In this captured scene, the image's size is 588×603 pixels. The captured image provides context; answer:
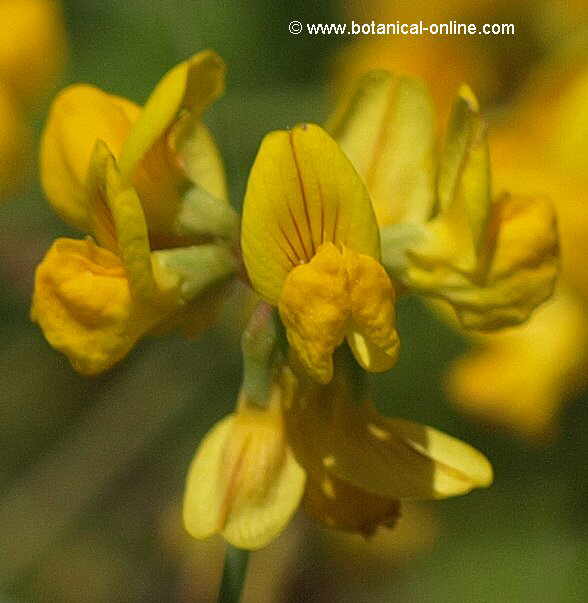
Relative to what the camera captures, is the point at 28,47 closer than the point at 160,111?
No

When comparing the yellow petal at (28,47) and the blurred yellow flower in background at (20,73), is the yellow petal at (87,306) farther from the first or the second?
the yellow petal at (28,47)

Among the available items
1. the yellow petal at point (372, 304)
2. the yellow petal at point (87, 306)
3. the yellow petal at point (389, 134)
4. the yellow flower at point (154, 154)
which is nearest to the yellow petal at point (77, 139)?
the yellow flower at point (154, 154)

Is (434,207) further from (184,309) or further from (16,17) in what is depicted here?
(16,17)

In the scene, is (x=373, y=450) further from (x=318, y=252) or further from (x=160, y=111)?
(x=160, y=111)

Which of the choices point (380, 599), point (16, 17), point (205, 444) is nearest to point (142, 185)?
point (205, 444)

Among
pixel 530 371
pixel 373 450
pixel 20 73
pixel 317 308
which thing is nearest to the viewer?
pixel 317 308

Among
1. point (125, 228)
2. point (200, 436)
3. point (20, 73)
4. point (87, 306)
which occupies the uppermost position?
point (125, 228)

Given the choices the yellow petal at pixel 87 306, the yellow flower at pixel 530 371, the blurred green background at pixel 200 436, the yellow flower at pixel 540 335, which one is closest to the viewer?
the yellow petal at pixel 87 306

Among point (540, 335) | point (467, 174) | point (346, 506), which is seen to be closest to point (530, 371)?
point (540, 335)
